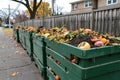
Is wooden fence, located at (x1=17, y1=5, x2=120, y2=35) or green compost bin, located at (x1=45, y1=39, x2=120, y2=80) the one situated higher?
wooden fence, located at (x1=17, y1=5, x2=120, y2=35)

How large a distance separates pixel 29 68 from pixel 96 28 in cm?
260

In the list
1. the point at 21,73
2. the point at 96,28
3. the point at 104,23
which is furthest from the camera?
the point at 21,73

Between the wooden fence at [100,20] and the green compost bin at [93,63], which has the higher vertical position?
the wooden fence at [100,20]

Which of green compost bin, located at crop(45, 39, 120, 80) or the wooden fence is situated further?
the wooden fence

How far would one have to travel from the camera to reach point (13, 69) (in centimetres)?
635

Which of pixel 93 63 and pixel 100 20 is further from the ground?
pixel 100 20

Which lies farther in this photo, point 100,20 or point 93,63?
point 100,20

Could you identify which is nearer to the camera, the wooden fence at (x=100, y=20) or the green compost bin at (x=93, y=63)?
the green compost bin at (x=93, y=63)

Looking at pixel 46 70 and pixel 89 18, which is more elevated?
pixel 89 18

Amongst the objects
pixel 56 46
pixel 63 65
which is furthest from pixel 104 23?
pixel 63 65

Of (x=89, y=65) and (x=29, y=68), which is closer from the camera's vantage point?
(x=89, y=65)

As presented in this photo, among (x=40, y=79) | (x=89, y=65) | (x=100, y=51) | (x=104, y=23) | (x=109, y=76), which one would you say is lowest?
(x=40, y=79)

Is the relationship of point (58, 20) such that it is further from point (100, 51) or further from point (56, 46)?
point (100, 51)

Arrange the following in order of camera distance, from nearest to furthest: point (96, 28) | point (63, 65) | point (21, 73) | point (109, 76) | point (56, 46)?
point (109, 76) → point (63, 65) → point (56, 46) → point (96, 28) → point (21, 73)
